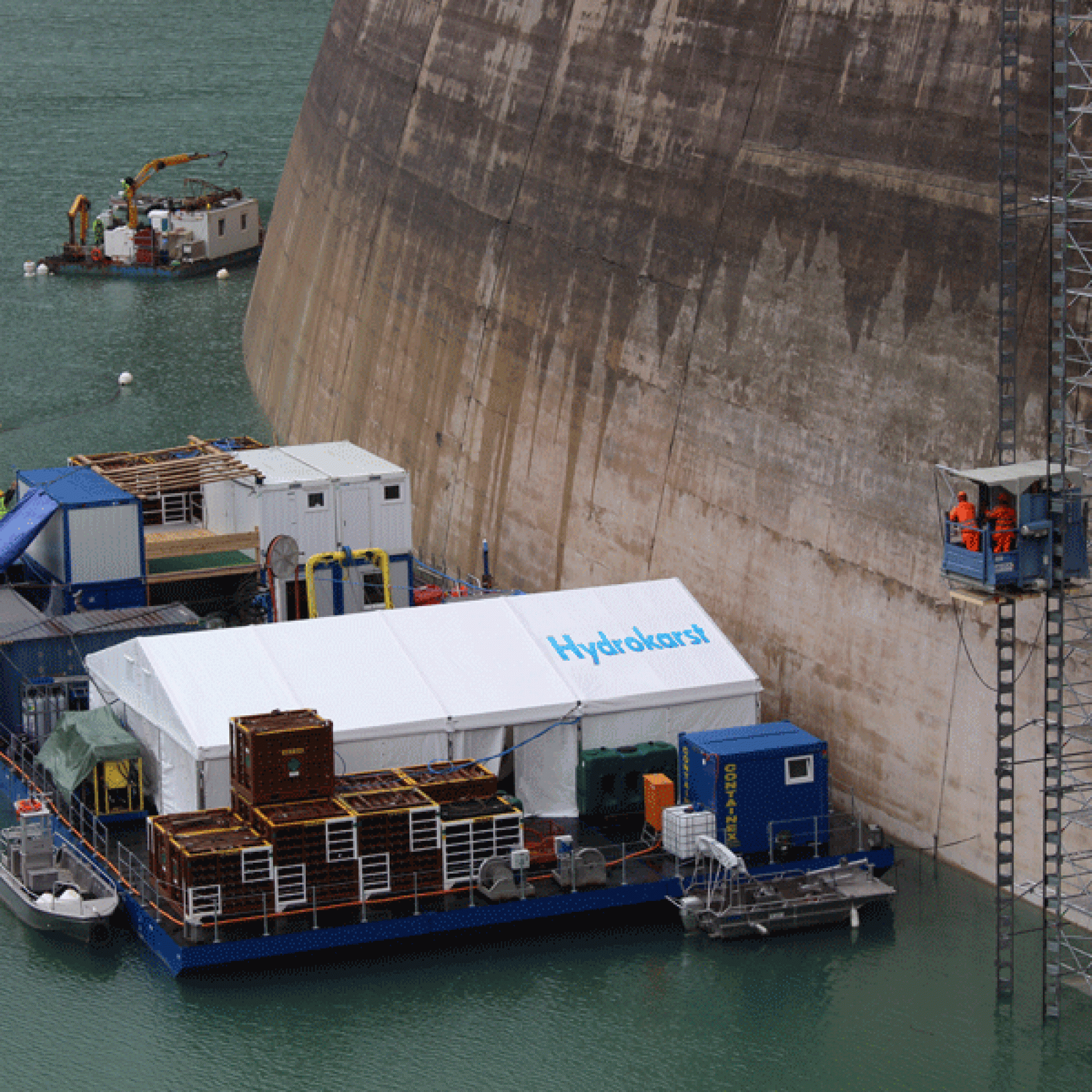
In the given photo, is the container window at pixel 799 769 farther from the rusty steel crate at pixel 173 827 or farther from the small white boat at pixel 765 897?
the rusty steel crate at pixel 173 827

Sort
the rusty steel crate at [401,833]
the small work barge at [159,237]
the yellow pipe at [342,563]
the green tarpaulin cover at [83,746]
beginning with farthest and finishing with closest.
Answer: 1. the small work barge at [159,237]
2. the yellow pipe at [342,563]
3. the green tarpaulin cover at [83,746]
4. the rusty steel crate at [401,833]

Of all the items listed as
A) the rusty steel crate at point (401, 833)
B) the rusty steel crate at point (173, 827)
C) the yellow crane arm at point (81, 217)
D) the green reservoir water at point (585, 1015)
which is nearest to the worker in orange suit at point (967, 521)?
the green reservoir water at point (585, 1015)

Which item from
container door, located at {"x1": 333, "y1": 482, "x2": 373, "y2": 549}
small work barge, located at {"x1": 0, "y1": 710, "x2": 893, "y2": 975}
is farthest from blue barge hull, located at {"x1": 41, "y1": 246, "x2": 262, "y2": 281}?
small work barge, located at {"x1": 0, "y1": 710, "x2": 893, "y2": 975}

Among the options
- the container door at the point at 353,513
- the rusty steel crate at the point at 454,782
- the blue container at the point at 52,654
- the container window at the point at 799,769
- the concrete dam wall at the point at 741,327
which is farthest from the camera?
the container door at the point at 353,513

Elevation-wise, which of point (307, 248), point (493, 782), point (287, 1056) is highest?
point (307, 248)

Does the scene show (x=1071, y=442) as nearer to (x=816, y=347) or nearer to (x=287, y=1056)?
(x=816, y=347)

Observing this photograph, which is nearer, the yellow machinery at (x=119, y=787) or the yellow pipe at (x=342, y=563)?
the yellow machinery at (x=119, y=787)

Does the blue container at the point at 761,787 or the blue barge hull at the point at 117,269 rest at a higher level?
the blue barge hull at the point at 117,269

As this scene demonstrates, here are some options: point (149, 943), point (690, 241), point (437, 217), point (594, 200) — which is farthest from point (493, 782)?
point (437, 217)
